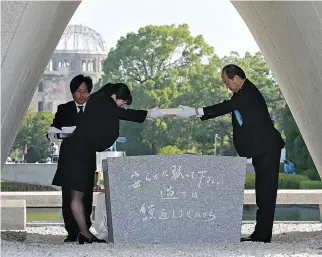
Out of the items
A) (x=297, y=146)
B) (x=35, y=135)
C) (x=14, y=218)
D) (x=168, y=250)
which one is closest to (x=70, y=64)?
(x=35, y=135)

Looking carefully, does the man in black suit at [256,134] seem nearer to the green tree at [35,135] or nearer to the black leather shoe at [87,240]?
the black leather shoe at [87,240]

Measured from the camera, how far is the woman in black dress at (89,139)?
28.2 feet

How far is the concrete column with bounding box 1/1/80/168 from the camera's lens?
782cm

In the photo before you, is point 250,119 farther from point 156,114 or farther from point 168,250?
point 168,250

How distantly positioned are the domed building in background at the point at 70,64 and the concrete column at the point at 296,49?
5721 centimetres

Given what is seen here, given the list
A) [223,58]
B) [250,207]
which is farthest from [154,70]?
[250,207]

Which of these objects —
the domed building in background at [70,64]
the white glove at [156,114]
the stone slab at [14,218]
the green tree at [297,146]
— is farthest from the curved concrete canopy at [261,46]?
the domed building in background at [70,64]

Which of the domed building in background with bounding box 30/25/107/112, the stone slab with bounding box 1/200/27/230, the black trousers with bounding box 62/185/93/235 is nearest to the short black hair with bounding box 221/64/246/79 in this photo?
the black trousers with bounding box 62/185/93/235

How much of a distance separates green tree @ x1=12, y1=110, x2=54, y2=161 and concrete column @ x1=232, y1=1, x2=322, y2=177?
37.4 meters

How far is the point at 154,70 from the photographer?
45562 millimetres

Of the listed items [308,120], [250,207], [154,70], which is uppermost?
[154,70]

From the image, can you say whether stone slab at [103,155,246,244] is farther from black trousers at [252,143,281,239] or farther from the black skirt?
black trousers at [252,143,281,239]

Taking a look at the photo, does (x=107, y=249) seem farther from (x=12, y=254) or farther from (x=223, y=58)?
(x=223, y=58)

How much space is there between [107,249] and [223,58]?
1559 inches
